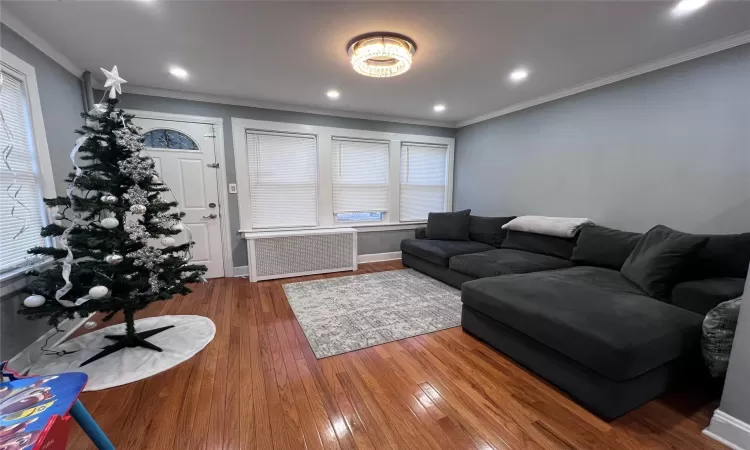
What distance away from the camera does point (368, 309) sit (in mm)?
2840

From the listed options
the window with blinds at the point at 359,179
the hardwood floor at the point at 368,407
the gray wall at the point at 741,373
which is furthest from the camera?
the window with blinds at the point at 359,179

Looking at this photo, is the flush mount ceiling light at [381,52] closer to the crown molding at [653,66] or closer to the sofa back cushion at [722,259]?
the crown molding at [653,66]

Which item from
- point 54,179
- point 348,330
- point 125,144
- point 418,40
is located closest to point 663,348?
point 348,330

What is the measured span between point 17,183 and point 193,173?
5.34ft

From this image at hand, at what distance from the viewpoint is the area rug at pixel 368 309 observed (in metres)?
2.33

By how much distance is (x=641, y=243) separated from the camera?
2.35 metres

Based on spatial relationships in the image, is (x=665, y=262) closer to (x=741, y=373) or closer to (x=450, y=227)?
(x=741, y=373)

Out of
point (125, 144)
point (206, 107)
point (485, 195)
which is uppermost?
point (206, 107)

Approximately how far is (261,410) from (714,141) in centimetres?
392

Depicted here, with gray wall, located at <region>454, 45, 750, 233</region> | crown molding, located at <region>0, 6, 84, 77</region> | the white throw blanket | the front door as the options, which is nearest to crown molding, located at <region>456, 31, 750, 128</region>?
gray wall, located at <region>454, 45, 750, 233</region>

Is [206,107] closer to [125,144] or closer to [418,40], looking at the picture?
[125,144]

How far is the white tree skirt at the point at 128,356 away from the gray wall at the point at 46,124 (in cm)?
24

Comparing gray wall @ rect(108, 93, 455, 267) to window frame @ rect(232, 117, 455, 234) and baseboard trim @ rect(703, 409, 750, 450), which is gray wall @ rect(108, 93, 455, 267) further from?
baseboard trim @ rect(703, 409, 750, 450)

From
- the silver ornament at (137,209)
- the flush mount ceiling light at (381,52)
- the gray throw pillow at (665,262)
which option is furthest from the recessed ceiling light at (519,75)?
the silver ornament at (137,209)
